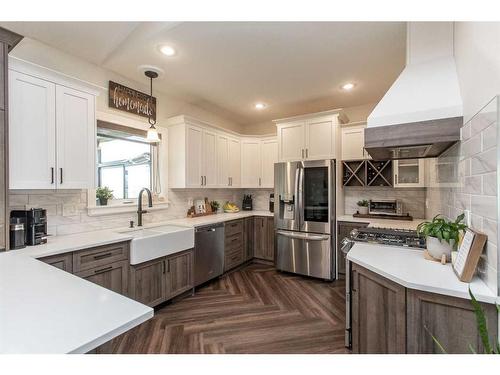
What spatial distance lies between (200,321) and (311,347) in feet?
3.53

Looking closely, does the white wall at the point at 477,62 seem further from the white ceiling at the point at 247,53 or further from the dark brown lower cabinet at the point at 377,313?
the dark brown lower cabinet at the point at 377,313

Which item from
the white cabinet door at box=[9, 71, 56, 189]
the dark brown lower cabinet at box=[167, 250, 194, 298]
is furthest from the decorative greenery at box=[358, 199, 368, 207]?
the white cabinet door at box=[9, 71, 56, 189]

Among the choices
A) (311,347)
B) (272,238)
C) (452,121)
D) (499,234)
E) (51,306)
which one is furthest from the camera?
(272,238)

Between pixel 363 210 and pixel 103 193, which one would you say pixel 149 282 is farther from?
pixel 363 210

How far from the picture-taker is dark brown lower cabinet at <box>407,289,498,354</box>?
3.75 feet

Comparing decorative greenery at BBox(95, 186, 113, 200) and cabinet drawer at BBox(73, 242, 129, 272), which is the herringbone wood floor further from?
decorative greenery at BBox(95, 186, 113, 200)

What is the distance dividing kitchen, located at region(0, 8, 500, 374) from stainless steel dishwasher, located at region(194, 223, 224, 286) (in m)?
0.03

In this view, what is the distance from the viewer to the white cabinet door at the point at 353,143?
145 inches

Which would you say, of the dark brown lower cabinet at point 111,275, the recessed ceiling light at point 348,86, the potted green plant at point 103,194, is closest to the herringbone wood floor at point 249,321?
the dark brown lower cabinet at point 111,275

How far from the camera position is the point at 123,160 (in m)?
3.12

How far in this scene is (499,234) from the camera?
107cm

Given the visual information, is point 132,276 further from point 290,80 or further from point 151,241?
point 290,80
